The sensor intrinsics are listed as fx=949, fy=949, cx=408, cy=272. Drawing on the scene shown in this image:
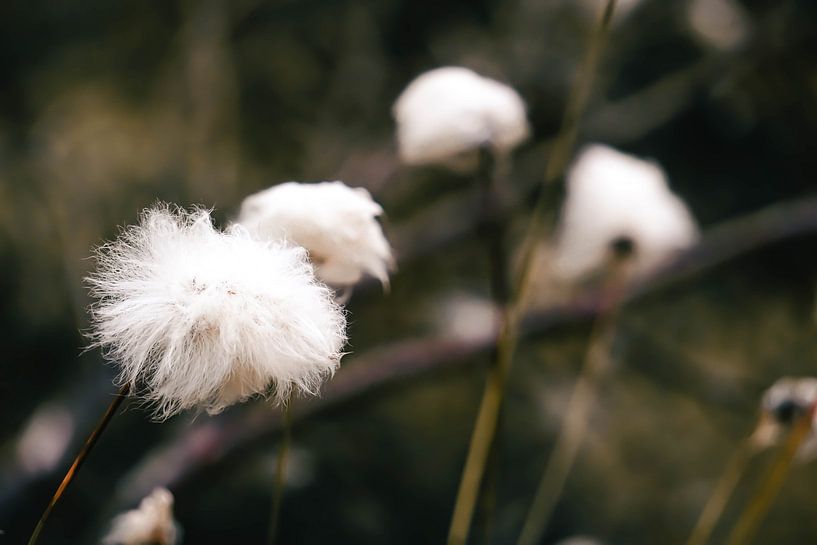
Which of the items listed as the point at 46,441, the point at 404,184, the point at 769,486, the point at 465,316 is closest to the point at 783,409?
the point at 769,486

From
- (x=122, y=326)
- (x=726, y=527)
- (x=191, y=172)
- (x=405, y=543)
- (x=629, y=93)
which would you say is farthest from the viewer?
(x=726, y=527)

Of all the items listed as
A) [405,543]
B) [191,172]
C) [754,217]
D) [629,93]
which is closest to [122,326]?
[191,172]

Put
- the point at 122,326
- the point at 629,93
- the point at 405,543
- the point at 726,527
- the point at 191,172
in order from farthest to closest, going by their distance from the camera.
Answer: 1. the point at 726,527
2. the point at 629,93
3. the point at 405,543
4. the point at 191,172
5. the point at 122,326

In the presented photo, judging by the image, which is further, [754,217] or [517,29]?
[517,29]

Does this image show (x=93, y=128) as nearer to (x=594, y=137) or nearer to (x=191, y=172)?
(x=191, y=172)

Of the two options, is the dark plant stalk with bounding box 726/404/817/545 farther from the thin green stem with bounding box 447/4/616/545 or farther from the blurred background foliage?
the blurred background foliage

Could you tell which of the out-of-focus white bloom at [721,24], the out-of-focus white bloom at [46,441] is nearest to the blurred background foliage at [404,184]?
the out-of-focus white bloom at [721,24]

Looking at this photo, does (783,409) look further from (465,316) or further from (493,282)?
(465,316)
